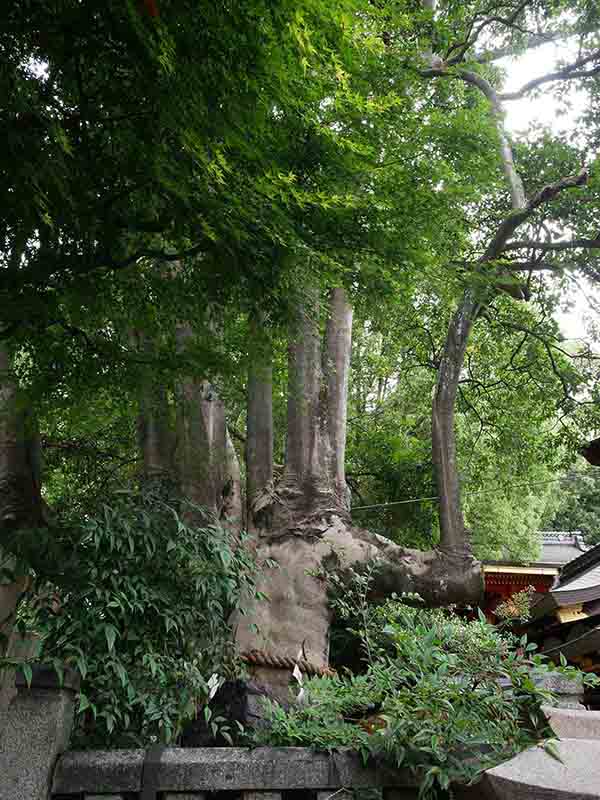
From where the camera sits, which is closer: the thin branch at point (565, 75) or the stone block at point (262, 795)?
the stone block at point (262, 795)

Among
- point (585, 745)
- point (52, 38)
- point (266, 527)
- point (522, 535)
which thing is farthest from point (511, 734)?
point (522, 535)

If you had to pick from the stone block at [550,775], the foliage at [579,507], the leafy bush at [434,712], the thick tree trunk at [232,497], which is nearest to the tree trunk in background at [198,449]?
the thick tree trunk at [232,497]

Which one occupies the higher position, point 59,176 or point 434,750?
point 59,176

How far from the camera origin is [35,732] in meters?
2.91

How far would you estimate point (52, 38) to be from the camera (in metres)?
2.41

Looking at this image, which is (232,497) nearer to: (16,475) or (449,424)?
A: (16,475)

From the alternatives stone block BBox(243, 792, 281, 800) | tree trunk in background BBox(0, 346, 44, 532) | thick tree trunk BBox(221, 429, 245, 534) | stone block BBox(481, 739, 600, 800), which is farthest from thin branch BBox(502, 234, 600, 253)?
stone block BBox(243, 792, 281, 800)

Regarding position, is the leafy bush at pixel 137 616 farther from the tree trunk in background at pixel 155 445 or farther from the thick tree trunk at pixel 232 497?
the thick tree trunk at pixel 232 497

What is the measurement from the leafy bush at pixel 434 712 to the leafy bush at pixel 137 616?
539 mm

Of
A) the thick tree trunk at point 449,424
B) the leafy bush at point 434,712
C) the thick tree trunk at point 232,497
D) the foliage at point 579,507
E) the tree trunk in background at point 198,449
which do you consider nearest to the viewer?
the leafy bush at point 434,712

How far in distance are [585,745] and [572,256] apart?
22.9ft

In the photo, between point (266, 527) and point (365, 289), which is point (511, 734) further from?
point (266, 527)

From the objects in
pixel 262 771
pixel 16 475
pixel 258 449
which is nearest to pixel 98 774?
pixel 262 771

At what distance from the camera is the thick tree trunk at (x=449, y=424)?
7.23 meters
